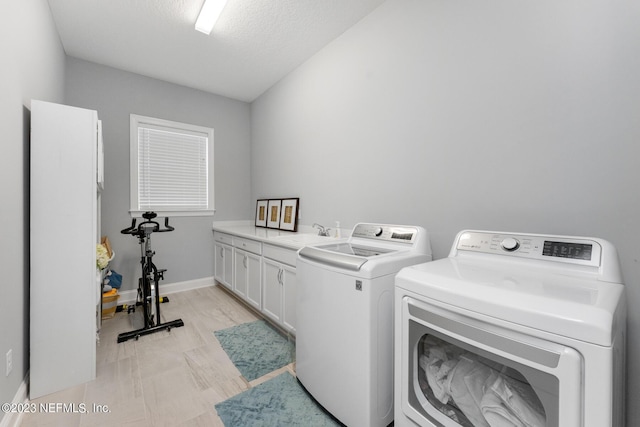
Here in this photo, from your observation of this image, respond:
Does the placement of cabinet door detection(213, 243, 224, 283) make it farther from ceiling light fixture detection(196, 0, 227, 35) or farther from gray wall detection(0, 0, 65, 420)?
ceiling light fixture detection(196, 0, 227, 35)

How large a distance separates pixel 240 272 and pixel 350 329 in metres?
1.96

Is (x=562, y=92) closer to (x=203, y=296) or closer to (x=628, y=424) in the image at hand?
(x=628, y=424)

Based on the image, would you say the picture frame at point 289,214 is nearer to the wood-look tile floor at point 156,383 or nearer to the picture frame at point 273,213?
Result: the picture frame at point 273,213

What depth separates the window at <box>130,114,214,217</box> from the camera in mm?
3230

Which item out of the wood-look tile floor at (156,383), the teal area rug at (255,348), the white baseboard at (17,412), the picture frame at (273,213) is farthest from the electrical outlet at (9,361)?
the picture frame at (273,213)

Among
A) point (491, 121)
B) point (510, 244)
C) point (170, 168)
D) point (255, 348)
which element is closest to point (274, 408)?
point (255, 348)

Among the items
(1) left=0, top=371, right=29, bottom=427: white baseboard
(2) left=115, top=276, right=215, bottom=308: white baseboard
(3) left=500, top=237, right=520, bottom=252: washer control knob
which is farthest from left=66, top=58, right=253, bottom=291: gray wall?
(3) left=500, top=237, right=520, bottom=252: washer control knob

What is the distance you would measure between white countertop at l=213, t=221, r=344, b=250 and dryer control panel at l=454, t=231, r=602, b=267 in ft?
3.12

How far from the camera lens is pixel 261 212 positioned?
3.73 m

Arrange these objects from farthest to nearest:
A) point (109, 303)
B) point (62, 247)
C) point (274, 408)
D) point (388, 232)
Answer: point (109, 303)
point (388, 232)
point (62, 247)
point (274, 408)

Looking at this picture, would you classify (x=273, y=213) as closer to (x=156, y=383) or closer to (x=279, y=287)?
(x=279, y=287)

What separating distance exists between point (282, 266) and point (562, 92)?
6.69 feet

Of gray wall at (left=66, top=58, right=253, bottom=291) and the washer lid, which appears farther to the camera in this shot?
gray wall at (left=66, top=58, right=253, bottom=291)

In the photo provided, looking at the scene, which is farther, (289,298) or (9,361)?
(289,298)
